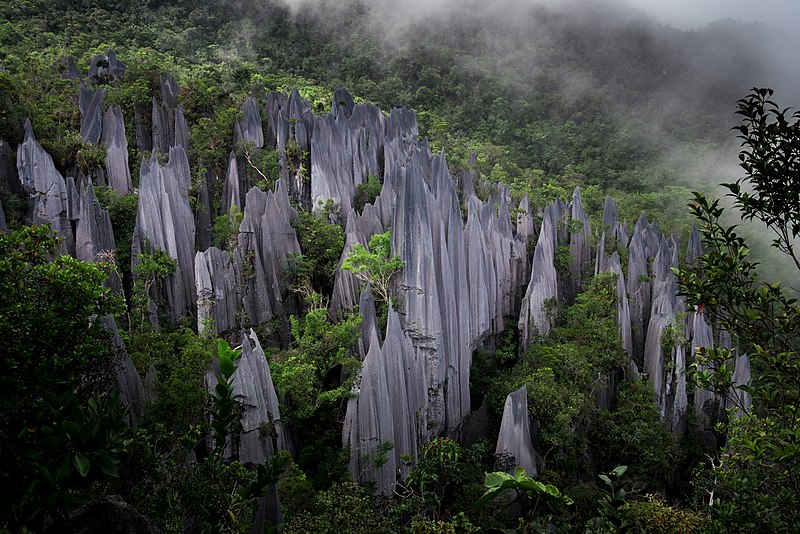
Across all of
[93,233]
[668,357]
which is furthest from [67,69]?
[668,357]

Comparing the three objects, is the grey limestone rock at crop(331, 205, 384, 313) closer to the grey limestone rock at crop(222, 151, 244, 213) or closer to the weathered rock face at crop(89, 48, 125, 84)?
the grey limestone rock at crop(222, 151, 244, 213)

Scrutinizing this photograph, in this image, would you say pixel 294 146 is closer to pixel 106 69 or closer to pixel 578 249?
pixel 106 69

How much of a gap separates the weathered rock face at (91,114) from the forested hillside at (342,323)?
0.30 ft

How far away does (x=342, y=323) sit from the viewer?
15.1 metres

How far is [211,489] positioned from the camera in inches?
211

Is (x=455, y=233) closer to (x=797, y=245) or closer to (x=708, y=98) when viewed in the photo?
(x=797, y=245)

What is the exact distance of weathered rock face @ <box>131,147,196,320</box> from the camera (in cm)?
1616

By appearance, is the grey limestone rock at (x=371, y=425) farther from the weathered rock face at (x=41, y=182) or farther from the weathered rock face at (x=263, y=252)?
the weathered rock face at (x=41, y=182)

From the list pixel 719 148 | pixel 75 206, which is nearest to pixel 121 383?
pixel 75 206

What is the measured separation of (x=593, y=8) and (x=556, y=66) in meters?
19.2

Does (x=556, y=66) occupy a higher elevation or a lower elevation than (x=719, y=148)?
higher

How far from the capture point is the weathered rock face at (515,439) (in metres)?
14.2

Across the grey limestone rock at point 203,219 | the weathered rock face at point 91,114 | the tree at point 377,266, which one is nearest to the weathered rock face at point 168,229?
the grey limestone rock at point 203,219

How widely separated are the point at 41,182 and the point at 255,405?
1166cm
